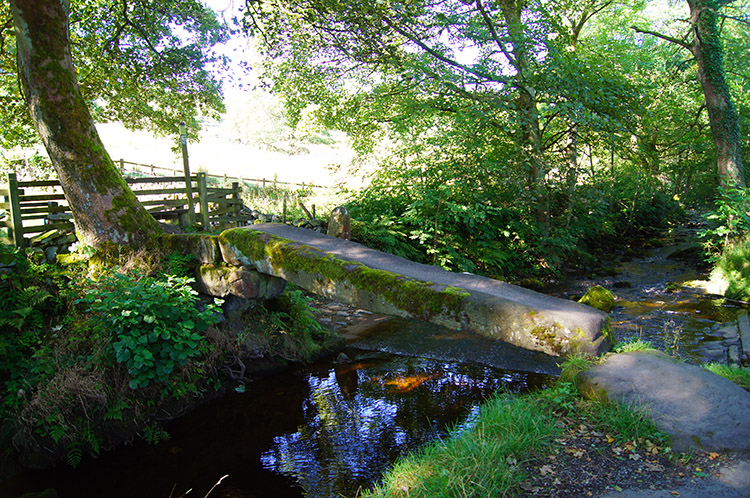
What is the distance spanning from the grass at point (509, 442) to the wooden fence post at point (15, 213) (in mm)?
6832

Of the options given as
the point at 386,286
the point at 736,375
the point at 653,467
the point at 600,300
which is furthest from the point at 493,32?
the point at 653,467

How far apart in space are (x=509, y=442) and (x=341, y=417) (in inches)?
107

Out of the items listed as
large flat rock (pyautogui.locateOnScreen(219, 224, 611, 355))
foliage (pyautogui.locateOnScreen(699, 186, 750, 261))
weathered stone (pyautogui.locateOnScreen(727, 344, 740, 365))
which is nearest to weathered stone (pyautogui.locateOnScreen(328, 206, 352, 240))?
large flat rock (pyautogui.locateOnScreen(219, 224, 611, 355))

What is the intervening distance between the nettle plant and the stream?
0.97 metres

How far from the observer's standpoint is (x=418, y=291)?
190 inches

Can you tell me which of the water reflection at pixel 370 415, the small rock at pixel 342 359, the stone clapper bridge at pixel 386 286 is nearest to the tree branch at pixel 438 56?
the stone clapper bridge at pixel 386 286

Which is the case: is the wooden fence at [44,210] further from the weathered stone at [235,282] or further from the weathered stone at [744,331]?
the weathered stone at [744,331]

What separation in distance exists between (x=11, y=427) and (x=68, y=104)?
4686 mm

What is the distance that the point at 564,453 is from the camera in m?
3.49

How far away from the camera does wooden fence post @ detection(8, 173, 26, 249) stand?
706 cm

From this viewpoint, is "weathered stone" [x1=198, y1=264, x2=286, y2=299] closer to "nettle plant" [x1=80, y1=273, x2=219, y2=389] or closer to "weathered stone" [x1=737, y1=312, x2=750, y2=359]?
"nettle plant" [x1=80, y1=273, x2=219, y2=389]

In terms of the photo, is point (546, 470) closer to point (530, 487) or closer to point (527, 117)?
point (530, 487)

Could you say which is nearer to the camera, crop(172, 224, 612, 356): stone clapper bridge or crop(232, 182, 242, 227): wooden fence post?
crop(172, 224, 612, 356): stone clapper bridge

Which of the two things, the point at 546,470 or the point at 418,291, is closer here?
the point at 546,470
